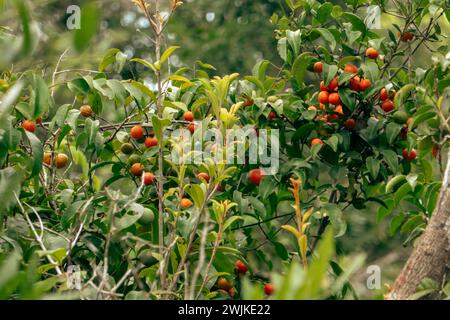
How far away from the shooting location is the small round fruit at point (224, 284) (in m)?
1.79

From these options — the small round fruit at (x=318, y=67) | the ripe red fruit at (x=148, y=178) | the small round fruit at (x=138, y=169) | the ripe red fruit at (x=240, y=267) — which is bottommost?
the ripe red fruit at (x=240, y=267)

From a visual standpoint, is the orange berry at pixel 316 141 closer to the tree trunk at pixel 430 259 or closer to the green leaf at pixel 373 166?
the green leaf at pixel 373 166

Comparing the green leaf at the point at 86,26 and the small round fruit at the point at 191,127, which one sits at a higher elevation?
the small round fruit at the point at 191,127

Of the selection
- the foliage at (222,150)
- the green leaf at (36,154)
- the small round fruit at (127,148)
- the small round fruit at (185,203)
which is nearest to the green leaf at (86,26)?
the foliage at (222,150)

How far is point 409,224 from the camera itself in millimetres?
2059

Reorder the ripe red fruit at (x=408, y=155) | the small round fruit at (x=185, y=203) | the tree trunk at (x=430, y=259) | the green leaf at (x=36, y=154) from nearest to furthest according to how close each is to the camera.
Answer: the tree trunk at (x=430, y=259) → the green leaf at (x=36, y=154) → the small round fruit at (x=185, y=203) → the ripe red fruit at (x=408, y=155)

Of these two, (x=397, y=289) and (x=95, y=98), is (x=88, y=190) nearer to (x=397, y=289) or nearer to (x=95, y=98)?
(x=95, y=98)

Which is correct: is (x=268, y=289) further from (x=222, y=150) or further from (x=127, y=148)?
(x=127, y=148)

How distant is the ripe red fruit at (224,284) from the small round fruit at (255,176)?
0.99 ft

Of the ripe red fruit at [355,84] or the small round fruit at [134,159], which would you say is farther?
the ripe red fruit at [355,84]

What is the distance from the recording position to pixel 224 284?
179cm

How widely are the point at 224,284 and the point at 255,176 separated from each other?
32 centimetres
